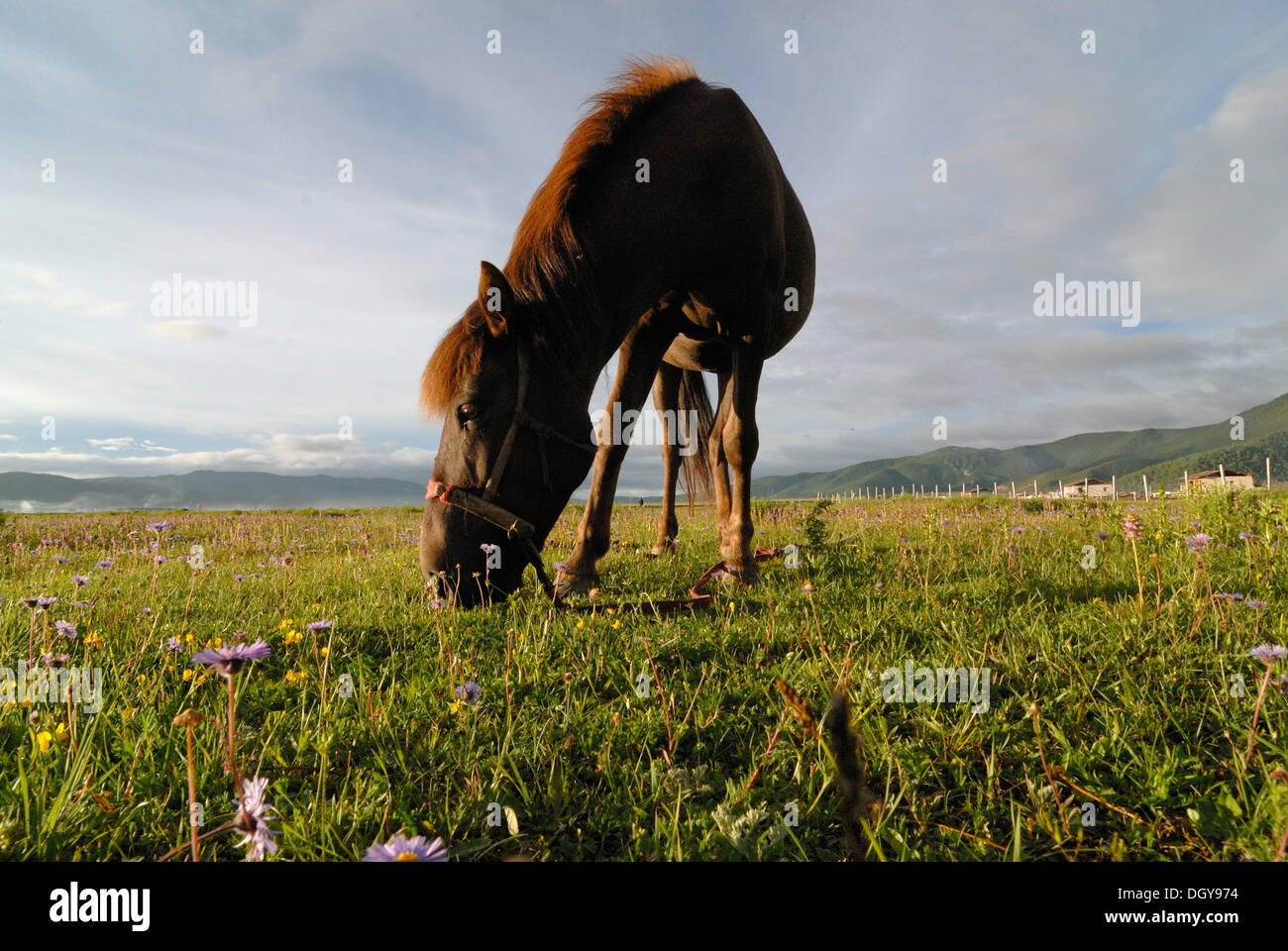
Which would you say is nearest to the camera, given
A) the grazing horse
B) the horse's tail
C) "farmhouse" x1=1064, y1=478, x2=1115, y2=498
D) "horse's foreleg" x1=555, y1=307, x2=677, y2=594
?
the grazing horse

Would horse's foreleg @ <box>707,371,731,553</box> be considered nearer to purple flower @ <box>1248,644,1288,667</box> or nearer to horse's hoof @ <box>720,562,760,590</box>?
horse's hoof @ <box>720,562,760,590</box>

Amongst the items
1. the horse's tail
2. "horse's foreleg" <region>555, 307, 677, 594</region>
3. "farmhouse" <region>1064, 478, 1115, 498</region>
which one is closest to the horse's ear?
"horse's foreleg" <region>555, 307, 677, 594</region>

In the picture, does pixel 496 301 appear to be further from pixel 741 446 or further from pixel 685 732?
pixel 741 446

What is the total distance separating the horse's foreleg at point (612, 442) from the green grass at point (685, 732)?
0.92 meters

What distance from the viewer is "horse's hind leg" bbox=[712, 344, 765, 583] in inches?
199

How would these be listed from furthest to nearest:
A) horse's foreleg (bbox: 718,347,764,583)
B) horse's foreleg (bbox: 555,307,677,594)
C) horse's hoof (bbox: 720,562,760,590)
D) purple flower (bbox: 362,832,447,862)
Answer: horse's foreleg (bbox: 718,347,764,583) < horse's foreleg (bbox: 555,307,677,594) < horse's hoof (bbox: 720,562,760,590) < purple flower (bbox: 362,832,447,862)

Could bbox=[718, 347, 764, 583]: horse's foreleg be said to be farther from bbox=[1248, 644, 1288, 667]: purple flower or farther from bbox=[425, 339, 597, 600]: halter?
bbox=[1248, 644, 1288, 667]: purple flower

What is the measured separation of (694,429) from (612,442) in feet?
11.0

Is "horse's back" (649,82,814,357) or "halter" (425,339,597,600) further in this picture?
"horse's back" (649,82,814,357)

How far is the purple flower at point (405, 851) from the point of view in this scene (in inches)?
34.4

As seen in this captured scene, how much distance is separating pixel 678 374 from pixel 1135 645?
21.5 feet

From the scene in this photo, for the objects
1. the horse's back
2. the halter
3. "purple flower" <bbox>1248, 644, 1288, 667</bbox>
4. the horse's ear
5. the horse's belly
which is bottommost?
"purple flower" <bbox>1248, 644, 1288, 667</bbox>

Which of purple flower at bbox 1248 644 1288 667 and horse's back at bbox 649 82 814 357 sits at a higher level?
horse's back at bbox 649 82 814 357
